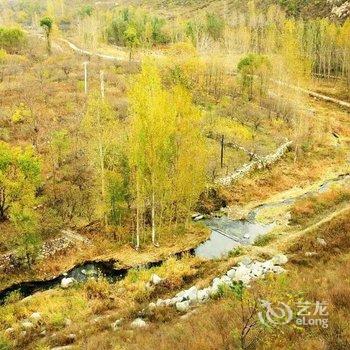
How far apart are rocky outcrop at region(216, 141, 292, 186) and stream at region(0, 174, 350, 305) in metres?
3.80

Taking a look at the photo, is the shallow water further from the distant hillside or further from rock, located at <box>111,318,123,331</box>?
the distant hillside

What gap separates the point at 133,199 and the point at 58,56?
169ft

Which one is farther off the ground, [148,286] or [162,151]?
[162,151]

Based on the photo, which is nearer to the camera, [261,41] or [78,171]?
[78,171]

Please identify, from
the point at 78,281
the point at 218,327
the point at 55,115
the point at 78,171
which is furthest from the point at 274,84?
the point at 218,327

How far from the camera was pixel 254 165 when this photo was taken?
40969 mm

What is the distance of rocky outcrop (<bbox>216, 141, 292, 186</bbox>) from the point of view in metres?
37.5

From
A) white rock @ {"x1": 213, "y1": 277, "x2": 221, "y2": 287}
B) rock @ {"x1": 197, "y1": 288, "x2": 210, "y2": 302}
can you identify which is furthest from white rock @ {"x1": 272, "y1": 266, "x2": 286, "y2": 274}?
rock @ {"x1": 197, "y1": 288, "x2": 210, "y2": 302}

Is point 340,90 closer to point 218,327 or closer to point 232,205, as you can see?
point 232,205

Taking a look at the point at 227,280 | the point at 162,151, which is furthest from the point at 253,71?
the point at 227,280

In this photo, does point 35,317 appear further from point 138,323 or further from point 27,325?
point 138,323

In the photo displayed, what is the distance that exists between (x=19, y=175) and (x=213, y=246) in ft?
40.4

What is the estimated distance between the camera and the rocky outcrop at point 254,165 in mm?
37531

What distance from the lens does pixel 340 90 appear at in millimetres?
72375
